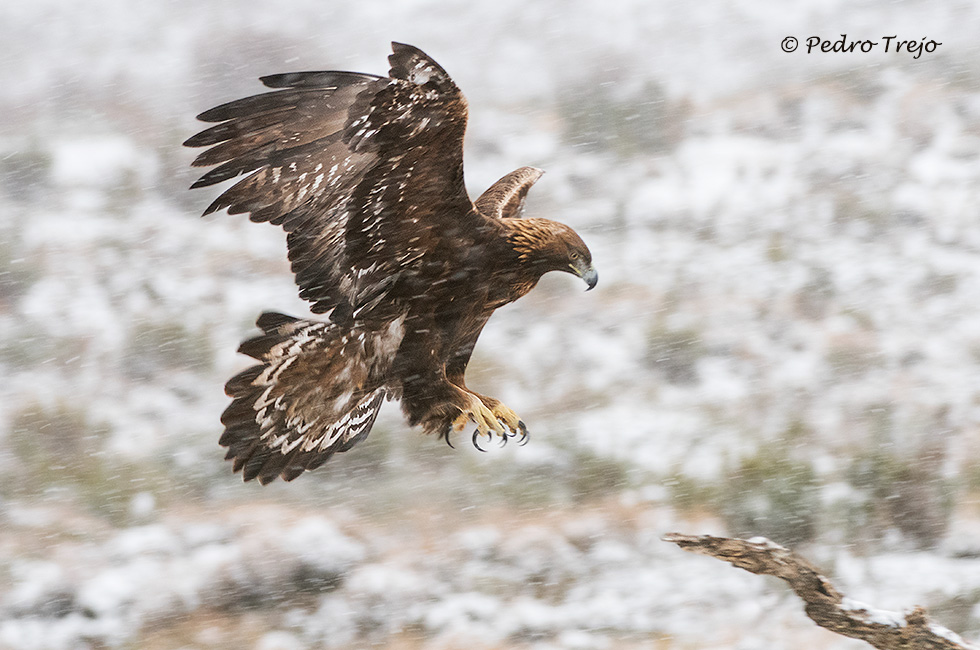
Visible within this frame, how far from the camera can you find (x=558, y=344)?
4059mm

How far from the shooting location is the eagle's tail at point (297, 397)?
7.62ft

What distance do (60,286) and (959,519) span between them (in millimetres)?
4045

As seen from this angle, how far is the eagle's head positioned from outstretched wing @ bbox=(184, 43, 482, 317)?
12cm

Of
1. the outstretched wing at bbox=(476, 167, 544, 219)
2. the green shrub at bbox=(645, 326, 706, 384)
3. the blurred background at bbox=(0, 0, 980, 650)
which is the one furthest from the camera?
the green shrub at bbox=(645, 326, 706, 384)

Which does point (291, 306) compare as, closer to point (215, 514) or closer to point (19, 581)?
point (215, 514)

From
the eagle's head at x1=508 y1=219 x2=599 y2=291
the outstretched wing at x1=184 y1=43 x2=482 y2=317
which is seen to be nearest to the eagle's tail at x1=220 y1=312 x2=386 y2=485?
the outstretched wing at x1=184 y1=43 x2=482 y2=317

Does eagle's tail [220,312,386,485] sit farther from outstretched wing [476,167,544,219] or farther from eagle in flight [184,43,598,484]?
outstretched wing [476,167,544,219]

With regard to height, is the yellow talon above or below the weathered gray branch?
above

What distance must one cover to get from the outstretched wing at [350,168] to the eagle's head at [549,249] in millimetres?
124

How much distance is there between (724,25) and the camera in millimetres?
4719

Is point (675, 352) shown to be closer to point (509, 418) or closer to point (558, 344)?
point (558, 344)

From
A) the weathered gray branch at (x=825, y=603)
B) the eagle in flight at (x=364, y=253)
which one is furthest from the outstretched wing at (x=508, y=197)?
the weathered gray branch at (x=825, y=603)

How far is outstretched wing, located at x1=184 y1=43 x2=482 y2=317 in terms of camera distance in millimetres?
2016

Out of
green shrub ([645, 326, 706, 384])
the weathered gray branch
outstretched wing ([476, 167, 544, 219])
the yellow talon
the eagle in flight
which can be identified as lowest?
the weathered gray branch
